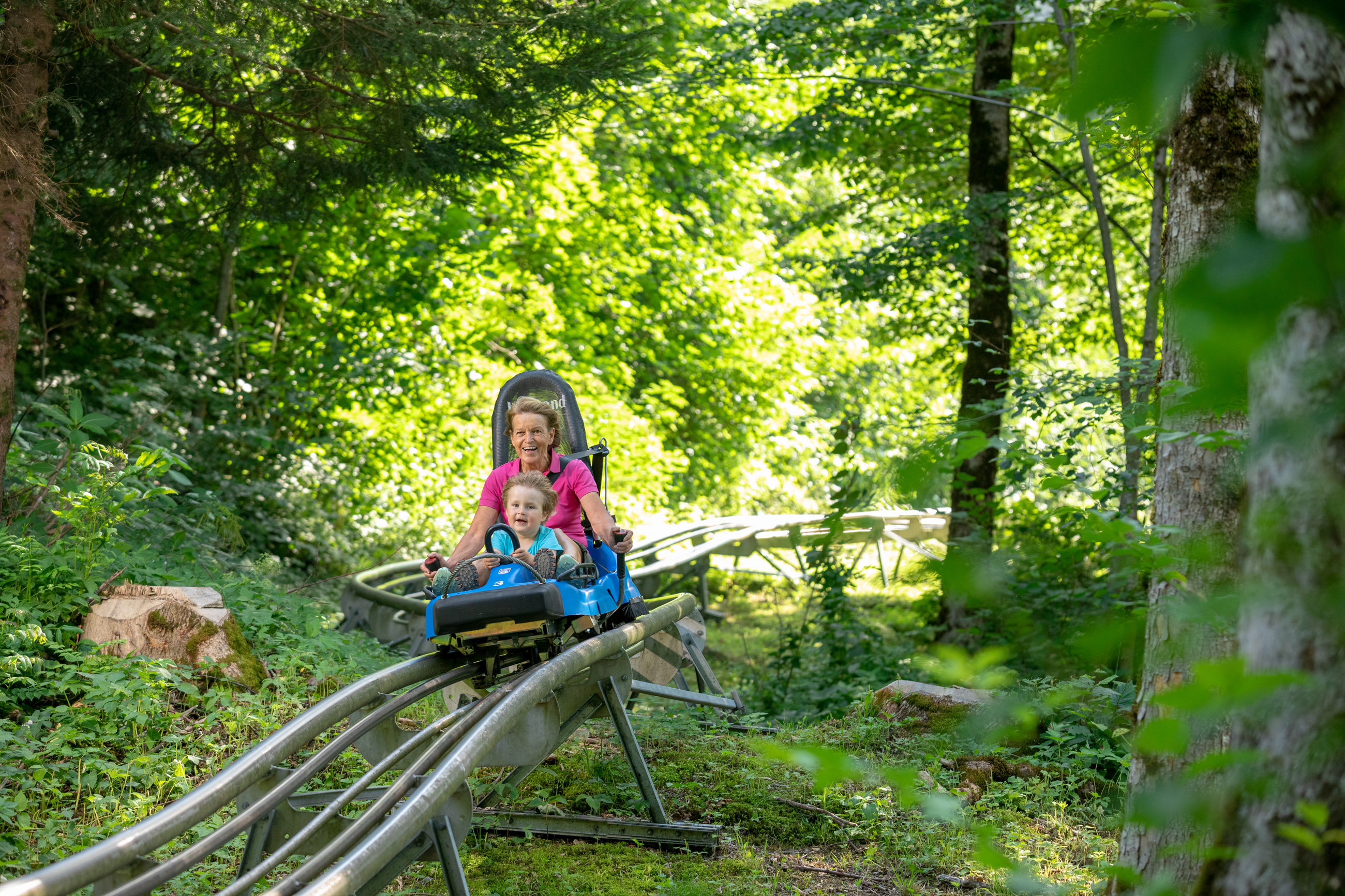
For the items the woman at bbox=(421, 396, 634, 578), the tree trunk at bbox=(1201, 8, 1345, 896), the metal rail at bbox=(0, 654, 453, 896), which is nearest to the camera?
the tree trunk at bbox=(1201, 8, 1345, 896)

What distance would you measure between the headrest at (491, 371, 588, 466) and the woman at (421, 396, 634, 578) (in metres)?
0.29

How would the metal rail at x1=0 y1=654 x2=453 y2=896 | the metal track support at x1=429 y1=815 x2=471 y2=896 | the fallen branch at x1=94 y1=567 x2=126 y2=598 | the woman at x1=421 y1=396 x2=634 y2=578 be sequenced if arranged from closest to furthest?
1. the metal rail at x1=0 y1=654 x2=453 y2=896
2. the metal track support at x1=429 y1=815 x2=471 y2=896
3. the woman at x1=421 y1=396 x2=634 y2=578
4. the fallen branch at x1=94 y1=567 x2=126 y2=598

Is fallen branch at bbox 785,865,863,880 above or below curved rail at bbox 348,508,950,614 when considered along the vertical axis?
below

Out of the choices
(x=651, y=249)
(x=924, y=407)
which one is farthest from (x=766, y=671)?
(x=651, y=249)

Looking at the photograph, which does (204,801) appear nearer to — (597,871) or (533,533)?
(597,871)

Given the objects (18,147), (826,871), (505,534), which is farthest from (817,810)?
(18,147)

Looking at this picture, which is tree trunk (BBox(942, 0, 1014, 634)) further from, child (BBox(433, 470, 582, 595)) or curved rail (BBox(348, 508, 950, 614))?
child (BBox(433, 470, 582, 595))

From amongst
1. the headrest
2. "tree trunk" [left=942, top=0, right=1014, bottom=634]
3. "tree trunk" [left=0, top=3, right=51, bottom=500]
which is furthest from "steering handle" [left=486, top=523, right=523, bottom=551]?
"tree trunk" [left=942, top=0, right=1014, bottom=634]

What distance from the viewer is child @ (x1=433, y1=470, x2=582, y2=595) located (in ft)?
13.8

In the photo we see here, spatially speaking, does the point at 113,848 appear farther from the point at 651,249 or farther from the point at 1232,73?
the point at 651,249

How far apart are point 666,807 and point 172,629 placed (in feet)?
8.41

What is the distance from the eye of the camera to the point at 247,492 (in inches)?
386

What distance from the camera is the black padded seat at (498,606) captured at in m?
3.90

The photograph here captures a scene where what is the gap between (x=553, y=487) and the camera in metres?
4.94
